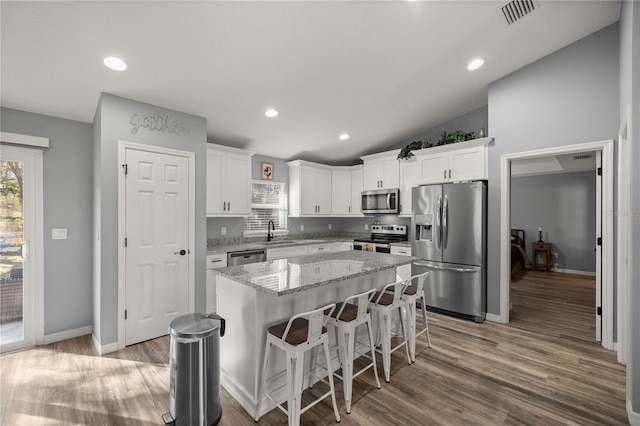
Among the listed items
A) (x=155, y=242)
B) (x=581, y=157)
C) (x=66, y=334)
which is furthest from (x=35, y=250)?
(x=581, y=157)

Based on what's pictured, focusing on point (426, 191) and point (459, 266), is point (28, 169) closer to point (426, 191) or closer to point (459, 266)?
point (426, 191)

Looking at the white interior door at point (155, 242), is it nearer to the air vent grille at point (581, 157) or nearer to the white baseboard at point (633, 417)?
the white baseboard at point (633, 417)

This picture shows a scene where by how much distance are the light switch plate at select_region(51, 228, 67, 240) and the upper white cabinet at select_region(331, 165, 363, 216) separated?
13.7ft

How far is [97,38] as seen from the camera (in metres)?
2.23

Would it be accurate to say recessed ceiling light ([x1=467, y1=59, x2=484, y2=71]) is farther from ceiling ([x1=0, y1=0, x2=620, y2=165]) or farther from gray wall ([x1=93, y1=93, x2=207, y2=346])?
gray wall ([x1=93, y1=93, x2=207, y2=346])

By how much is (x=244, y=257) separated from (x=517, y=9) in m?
4.13

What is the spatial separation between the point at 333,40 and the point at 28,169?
11.3 feet

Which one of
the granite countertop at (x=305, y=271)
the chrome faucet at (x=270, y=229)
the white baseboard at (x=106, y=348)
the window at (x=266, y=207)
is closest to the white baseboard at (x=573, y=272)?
the granite countertop at (x=305, y=271)

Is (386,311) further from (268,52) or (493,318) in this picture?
(268,52)

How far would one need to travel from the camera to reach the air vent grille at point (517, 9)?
261 centimetres

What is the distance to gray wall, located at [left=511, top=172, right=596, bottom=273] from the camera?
6.77 metres

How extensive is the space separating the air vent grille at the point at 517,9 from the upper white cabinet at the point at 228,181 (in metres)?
3.52

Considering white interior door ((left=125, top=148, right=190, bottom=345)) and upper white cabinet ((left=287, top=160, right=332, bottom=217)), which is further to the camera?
upper white cabinet ((left=287, top=160, right=332, bottom=217))

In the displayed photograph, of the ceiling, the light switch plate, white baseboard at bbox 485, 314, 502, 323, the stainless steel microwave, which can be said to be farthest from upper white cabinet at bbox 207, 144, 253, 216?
white baseboard at bbox 485, 314, 502, 323
